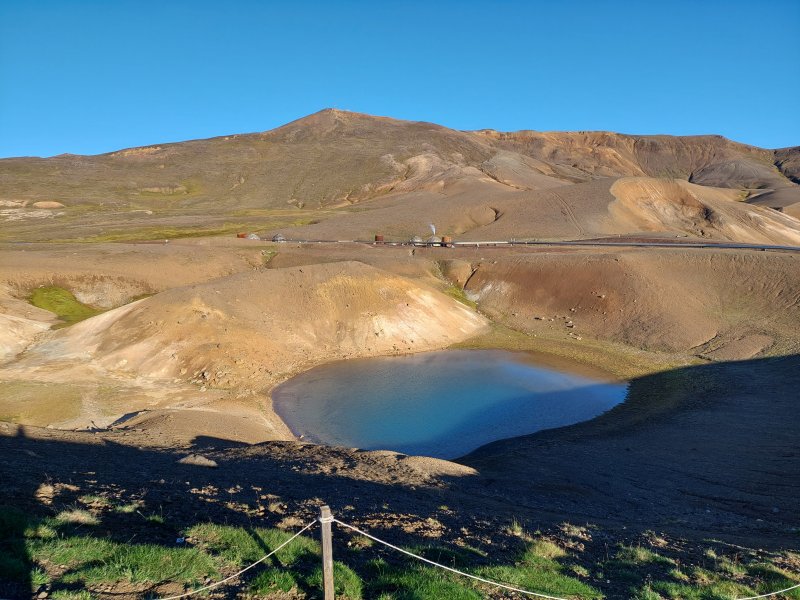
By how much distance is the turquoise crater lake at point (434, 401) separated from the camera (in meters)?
22.1

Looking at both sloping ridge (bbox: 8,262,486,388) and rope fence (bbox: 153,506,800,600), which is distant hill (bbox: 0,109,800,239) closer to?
sloping ridge (bbox: 8,262,486,388)

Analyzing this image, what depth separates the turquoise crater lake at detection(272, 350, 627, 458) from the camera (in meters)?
22.1

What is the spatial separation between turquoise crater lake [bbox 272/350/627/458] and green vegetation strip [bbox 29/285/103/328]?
1876cm

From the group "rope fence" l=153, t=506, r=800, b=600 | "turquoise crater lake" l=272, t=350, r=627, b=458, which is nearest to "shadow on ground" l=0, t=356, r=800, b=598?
"rope fence" l=153, t=506, r=800, b=600

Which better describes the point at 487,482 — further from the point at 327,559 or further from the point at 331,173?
the point at 331,173

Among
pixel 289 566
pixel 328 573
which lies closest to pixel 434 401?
pixel 289 566

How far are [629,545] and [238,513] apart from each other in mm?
7193

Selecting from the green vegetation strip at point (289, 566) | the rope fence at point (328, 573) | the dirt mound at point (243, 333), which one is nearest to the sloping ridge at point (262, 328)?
the dirt mound at point (243, 333)

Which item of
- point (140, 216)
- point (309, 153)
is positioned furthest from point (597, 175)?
point (140, 216)

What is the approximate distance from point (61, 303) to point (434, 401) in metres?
29.1

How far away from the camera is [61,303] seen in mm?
39750

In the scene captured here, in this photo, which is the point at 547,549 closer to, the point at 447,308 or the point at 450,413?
the point at 450,413

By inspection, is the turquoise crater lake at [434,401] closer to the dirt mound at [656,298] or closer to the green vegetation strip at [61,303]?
the dirt mound at [656,298]

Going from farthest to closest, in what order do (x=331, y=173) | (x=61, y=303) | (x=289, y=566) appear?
(x=331, y=173), (x=61, y=303), (x=289, y=566)
